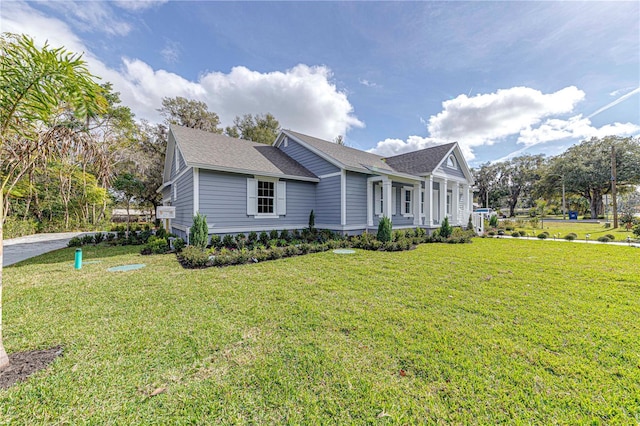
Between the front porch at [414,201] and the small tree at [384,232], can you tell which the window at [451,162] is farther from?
the small tree at [384,232]

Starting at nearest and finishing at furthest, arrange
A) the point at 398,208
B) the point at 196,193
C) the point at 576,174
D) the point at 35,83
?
the point at 35,83 < the point at 196,193 < the point at 398,208 < the point at 576,174

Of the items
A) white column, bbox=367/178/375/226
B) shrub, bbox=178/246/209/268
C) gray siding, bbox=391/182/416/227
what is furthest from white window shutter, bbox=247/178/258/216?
gray siding, bbox=391/182/416/227

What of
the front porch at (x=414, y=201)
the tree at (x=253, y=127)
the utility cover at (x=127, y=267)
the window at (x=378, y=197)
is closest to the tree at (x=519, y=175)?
the front porch at (x=414, y=201)

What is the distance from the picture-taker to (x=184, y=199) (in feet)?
33.9

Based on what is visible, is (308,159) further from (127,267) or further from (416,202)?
(127,267)

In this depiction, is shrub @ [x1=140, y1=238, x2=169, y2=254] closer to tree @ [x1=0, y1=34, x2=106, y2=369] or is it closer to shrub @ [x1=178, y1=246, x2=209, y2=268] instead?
shrub @ [x1=178, y1=246, x2=209, y2=268]

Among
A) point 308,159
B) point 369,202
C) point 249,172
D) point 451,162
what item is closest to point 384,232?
point 369,202

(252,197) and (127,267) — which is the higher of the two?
(252,197)

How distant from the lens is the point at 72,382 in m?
2.18

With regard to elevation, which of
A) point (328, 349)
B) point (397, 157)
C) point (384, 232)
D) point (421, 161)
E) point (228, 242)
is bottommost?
point (328, 349)

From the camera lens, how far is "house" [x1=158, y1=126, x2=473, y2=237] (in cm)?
911

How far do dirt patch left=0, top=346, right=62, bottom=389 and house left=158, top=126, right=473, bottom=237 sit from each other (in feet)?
20.6

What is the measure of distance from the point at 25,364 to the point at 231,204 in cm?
724

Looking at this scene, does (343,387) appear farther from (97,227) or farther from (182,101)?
(182,101)
